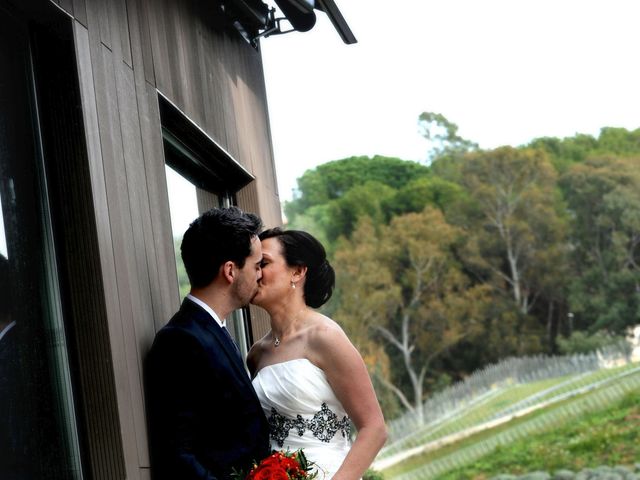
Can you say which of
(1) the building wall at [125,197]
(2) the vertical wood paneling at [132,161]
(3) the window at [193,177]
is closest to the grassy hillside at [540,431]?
(3) the window at [193,177]

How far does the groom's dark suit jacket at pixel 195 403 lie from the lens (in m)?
2.46

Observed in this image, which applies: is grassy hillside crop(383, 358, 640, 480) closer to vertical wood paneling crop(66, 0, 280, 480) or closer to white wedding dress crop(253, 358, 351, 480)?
A: white wedding dress crop(253, 358, 351, 480)

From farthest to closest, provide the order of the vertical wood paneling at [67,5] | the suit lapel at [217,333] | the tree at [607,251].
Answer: the tree at [607,251], the suit lapel at [217,333], the vertical wood paneling at [67,5]

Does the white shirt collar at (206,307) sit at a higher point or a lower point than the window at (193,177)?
lower

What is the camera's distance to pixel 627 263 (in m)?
35.0

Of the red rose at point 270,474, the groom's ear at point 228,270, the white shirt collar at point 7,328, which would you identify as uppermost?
the groom's ear at point 228,270

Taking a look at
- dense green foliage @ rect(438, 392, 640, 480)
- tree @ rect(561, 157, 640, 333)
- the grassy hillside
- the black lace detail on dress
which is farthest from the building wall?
tree @ rect(561, 157, 640, 333)

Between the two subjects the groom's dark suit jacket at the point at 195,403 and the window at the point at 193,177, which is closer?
the groom's dark suit jacket at the point at 195,403

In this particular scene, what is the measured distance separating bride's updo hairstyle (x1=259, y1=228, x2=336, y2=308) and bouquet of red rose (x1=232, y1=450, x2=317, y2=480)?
0.82m

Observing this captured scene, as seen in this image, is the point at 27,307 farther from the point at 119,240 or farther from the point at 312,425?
the point at 312,425

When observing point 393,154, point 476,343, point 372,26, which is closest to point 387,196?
point 393,154

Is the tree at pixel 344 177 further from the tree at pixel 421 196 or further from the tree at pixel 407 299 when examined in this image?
the tree at pixel 407 299

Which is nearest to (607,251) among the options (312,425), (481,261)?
(481,261)

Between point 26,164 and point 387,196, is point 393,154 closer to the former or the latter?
point 387,196
